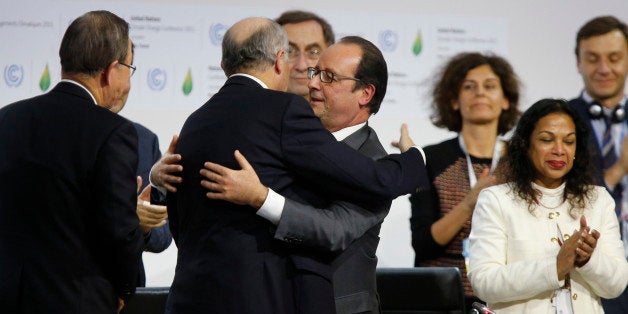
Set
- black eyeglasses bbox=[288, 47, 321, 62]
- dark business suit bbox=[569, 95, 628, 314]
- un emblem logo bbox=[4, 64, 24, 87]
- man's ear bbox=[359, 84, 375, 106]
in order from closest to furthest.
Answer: man's ear bbox=[359, 84, 375, 106] → dark business suit bbox=[569, 95, 628, 314] → black eyeglasses bbox=[288, 47, 321, 62] → un emblem logo bbox=[4, 64, 24, 87]

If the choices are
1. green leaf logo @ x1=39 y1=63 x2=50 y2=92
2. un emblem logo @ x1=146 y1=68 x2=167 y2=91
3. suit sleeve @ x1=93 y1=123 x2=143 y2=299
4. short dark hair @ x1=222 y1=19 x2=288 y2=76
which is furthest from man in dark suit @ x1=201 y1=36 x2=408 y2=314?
green leaf logo @ x1=39 y1=63 x2=50 y2=92

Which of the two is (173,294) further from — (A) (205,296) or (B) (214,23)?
(B) (214,23)

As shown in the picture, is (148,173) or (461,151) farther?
(461,151)

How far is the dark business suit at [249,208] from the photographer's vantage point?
8.65ft

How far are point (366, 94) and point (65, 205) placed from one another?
3.57 feet

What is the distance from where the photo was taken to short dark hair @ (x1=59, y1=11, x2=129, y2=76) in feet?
9.11

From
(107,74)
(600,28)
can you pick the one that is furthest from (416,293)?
(600,28)

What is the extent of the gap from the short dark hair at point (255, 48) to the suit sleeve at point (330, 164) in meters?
0.20

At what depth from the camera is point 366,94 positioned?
3.17 meters

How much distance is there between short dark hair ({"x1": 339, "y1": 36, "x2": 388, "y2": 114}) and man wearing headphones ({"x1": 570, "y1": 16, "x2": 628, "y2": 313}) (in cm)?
136

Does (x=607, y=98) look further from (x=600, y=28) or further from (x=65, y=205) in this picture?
(x=65, y=205)

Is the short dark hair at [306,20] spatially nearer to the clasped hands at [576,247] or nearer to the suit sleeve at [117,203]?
the clasped hands at [576,247]

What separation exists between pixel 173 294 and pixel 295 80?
1.85 meters

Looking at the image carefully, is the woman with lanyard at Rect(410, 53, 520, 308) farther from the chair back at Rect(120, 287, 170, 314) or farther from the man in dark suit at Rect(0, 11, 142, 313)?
the man in dark suit at Rect(0, 11, 142, 313)
